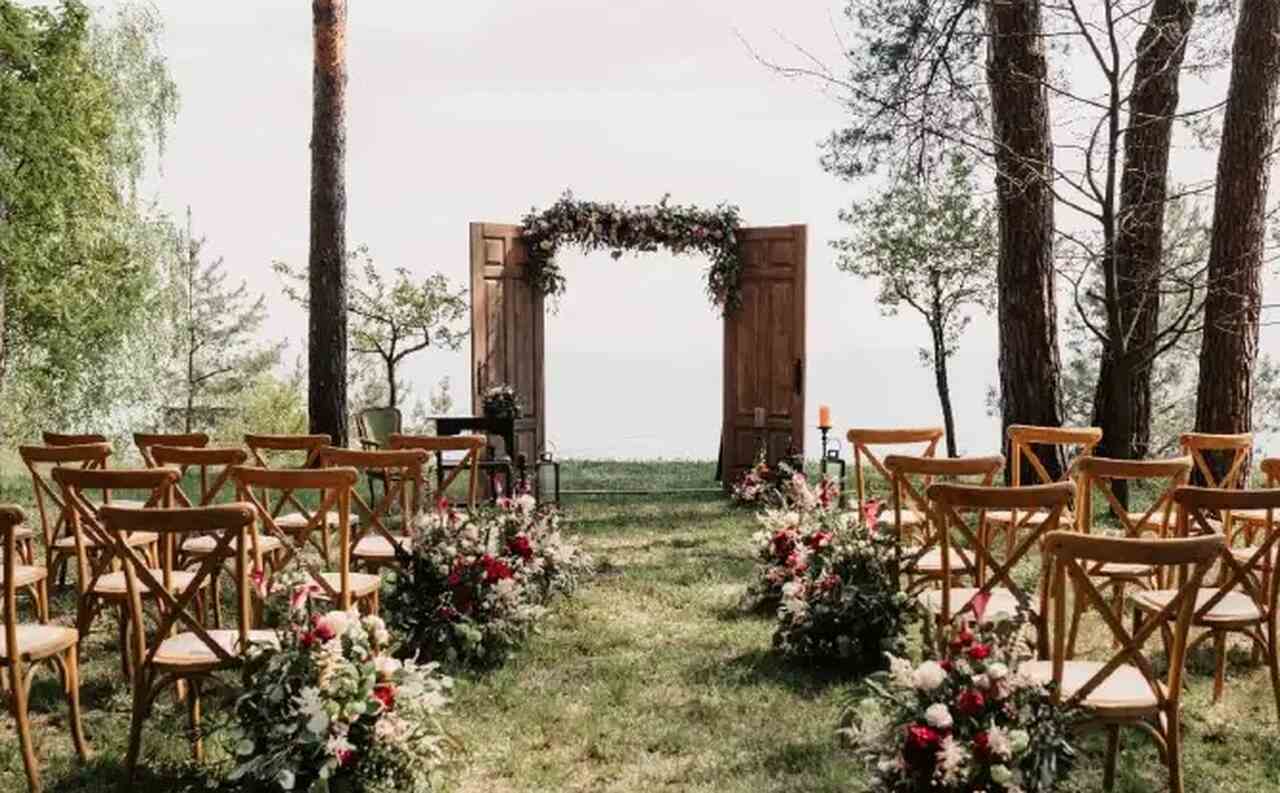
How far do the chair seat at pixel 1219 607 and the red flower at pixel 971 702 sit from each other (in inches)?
52.7

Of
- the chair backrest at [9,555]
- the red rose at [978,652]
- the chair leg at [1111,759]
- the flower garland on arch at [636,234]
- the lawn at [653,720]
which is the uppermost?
the flower garland on arch at [636,234]

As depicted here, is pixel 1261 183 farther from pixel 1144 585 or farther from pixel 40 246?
pixel 40 246

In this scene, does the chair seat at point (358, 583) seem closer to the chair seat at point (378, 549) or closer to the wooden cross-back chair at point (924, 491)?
the chair seat at point (378, 549)

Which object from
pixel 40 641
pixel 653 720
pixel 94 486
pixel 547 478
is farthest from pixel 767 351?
pixel 40 641

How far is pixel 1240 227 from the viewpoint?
8.19 m

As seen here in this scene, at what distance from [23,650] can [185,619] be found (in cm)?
51

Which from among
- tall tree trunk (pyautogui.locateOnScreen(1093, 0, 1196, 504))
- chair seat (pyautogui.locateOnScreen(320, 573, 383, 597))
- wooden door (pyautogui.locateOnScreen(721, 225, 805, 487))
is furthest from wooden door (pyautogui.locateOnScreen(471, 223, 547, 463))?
chair seat (pyautogui.locateOnScreen(320, 573, 383, 597))

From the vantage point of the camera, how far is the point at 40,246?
15914mm

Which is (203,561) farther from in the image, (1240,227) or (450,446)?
(1240,227)

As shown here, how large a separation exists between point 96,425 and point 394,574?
16.8 metres

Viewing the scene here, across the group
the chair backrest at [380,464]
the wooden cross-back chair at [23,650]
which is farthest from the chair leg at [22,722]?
the chair backrest at [380,464]

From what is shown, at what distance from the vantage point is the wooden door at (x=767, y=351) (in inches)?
412

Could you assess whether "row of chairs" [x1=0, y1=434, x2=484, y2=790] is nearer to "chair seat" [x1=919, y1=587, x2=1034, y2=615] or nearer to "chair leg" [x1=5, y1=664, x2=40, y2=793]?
"chair leg" [x1=5, y1=664, x2=40, y2=793]

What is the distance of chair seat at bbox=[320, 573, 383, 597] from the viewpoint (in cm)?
467
